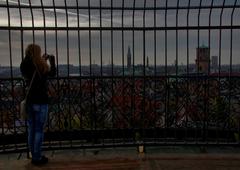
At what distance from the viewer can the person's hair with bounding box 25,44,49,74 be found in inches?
203

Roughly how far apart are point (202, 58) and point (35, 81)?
3126 mm

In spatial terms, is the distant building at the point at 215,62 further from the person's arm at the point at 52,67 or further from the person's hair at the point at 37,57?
the person's hair at the point at 37,57

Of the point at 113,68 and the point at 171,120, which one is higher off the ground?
the point at 113,68

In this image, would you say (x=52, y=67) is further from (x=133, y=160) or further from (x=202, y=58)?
(x=202, y=58)

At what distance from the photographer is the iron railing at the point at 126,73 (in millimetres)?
6137

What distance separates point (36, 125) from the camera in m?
5.43

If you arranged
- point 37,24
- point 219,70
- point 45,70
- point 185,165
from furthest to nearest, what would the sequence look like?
1. point 219,70
2. point 37,24
3. point 185,165
4. point 45,70

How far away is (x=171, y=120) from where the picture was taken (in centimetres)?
679

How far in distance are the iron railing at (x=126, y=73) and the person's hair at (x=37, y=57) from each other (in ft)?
2.76

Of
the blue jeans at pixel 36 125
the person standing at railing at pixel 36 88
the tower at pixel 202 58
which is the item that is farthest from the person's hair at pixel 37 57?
the tower at pixel 202 58

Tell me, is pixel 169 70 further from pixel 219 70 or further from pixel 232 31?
pixel 232 31

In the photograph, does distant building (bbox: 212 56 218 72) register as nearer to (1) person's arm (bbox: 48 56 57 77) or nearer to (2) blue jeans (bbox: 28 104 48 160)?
(1) person's arm (bbox: 48 56 57 77)

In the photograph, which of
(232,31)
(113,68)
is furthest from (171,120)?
(232,31)

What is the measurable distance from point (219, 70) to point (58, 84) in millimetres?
2896
